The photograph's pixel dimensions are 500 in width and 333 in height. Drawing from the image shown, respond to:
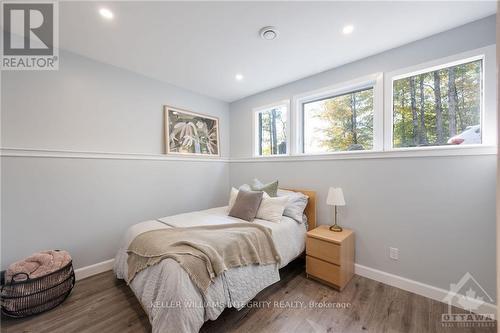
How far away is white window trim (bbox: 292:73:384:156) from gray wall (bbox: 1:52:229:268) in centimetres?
191

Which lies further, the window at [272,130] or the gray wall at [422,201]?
the window at [272,130]

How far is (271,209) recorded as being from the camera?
2.43 metres

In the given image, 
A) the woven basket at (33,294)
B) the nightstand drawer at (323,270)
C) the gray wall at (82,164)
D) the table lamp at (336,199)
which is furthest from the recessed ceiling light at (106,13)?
the nightstand drawer at (323,270)

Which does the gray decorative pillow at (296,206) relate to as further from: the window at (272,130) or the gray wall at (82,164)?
the gray wall at (82,164)

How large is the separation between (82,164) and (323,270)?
3.00m

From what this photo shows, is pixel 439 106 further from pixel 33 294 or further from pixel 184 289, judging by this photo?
pixel 33 294

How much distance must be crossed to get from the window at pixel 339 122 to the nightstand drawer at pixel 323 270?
143cm

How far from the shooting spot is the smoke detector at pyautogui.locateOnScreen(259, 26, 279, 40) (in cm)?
190

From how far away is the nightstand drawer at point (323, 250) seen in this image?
2061 mm

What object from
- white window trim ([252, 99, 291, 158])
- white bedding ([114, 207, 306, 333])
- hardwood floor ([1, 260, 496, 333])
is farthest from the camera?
white window trim ([252, 99, 291, 158])

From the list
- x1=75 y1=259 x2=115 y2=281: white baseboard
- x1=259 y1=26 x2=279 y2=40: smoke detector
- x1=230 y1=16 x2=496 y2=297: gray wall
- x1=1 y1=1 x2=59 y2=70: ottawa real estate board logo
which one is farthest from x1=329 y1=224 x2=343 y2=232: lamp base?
x1=1 y1=1 x2=59 y2=70: ottawa real estate board logo

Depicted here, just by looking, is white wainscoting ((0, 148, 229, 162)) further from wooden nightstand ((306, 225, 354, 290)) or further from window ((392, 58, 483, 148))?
window ((392, 58, 483, 148))

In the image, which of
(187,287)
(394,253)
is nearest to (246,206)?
(187,287)

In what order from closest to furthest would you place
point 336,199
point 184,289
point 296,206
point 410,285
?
point 184,289, point 410,285, point 336,199, point 296,206
